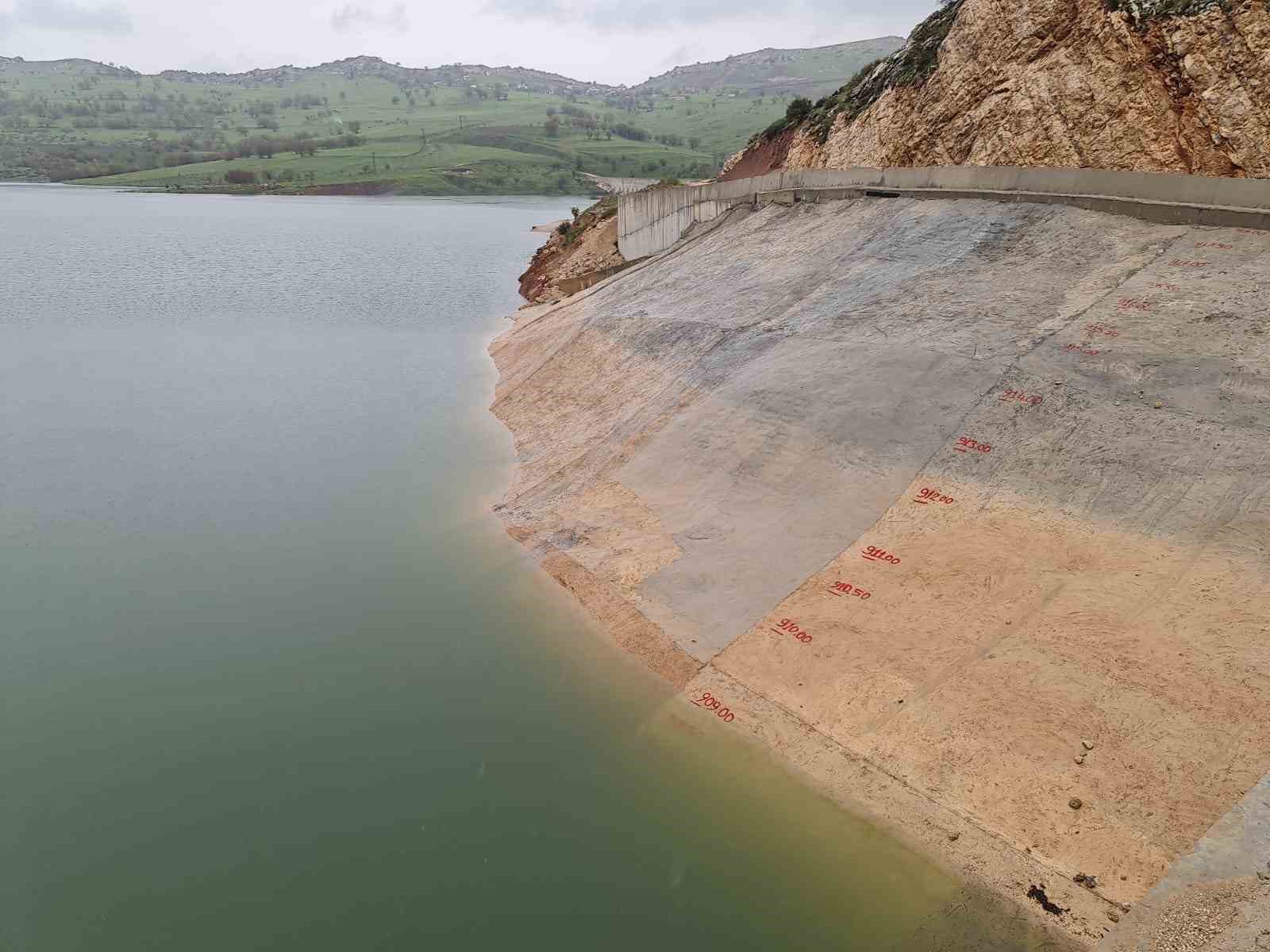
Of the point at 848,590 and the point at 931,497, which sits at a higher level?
the point at 931,497

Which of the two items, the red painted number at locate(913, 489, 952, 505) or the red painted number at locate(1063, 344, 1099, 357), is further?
the red painted number at locate(1063, 344, 1099, 357)

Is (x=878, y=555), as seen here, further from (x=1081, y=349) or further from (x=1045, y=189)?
(x=1045, y=189)

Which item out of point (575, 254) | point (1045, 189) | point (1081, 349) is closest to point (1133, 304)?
point (1081, 349)

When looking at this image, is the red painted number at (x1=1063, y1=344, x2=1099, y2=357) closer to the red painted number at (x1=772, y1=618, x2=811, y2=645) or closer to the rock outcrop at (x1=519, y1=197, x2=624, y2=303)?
the red painted number at (x1=772, y1=618, x2=811, y2=645)

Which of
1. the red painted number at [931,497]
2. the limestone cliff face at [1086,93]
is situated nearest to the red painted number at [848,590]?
the red painted number at [931,497]

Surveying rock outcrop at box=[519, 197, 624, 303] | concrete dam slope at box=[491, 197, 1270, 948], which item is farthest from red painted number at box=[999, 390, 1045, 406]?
rock outcrop at box=[519, 197, 624, 303]

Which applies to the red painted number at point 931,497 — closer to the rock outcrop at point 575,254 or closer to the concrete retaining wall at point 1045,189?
the concrete retaining wall at point 1045,189

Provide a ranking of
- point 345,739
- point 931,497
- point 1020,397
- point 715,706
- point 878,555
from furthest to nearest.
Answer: point 1020,397, point 931,497, point 878,555, point 715,706, point 345,739
